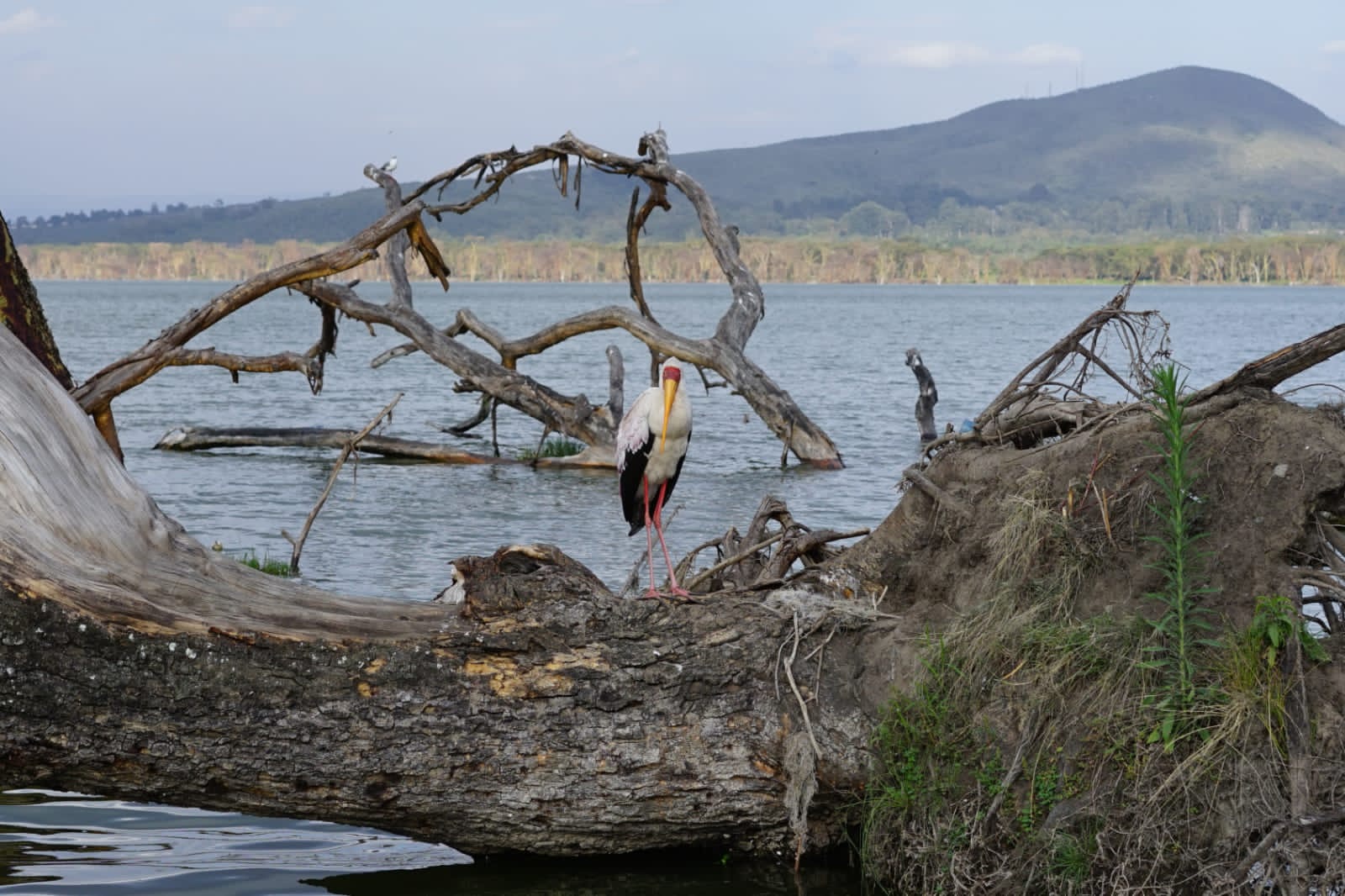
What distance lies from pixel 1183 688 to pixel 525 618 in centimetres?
241

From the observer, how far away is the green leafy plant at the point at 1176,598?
4.85 metres

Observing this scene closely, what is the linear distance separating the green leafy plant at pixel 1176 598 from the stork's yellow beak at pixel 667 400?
13.4 feet

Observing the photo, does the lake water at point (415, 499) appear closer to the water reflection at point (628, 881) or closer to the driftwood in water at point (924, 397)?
the water reflection at point (628, 881)

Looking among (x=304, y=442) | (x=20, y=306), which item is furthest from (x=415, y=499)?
(x=20, y=306)

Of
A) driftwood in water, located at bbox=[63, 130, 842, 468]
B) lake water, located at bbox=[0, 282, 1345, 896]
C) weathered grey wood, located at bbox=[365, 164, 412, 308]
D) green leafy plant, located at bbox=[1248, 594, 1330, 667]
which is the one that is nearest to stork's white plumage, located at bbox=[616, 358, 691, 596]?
lake water, located at bbox=[0, 282, 1345, 896]

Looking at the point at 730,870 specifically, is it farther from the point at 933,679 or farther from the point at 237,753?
the point at 237,753

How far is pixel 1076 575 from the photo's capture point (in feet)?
18.1

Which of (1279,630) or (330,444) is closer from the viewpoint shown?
(1279,630)

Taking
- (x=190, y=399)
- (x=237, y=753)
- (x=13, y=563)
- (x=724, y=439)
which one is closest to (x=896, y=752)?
(x=237, y=753)

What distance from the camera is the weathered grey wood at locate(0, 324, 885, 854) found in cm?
489

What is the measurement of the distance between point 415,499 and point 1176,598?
13.9 m

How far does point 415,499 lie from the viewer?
704 inches

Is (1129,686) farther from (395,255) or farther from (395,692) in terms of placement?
(395,255)

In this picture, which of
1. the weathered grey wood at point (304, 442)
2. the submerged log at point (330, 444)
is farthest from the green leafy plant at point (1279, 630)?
the weathered grey wood at point (304, 442)
